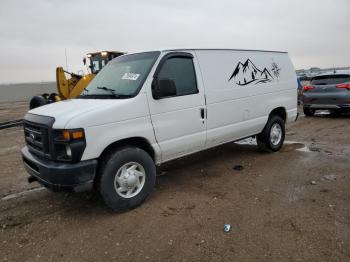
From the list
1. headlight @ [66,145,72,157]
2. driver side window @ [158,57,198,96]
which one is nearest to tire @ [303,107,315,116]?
driver side window @ [158,57,198,96]

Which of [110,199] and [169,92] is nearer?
[110,199]

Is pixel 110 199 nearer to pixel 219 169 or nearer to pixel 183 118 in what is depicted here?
pixel 183 118

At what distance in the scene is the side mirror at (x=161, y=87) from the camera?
4246mm

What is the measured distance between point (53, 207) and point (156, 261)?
6.91ft

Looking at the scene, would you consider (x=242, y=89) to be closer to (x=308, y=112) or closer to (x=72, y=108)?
(x=72, y=108)

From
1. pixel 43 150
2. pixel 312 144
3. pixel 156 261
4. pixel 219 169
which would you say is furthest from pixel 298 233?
pixel 312 144

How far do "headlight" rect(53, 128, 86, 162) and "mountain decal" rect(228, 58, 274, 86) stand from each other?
2.99 meters

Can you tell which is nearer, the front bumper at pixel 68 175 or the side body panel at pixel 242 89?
the front bumper at pixel 68 175

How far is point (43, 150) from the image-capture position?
3.90 metres

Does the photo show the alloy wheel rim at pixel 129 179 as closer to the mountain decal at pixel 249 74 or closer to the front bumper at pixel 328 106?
the mountain decal at pixel 249 74

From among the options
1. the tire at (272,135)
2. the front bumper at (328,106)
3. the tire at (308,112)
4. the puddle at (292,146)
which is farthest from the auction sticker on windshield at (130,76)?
the tire at (308,112)

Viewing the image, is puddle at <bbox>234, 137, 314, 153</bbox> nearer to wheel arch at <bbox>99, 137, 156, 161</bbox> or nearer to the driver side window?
the driver side window

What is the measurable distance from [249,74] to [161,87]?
2.39 m

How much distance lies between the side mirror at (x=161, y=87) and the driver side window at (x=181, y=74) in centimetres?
19
